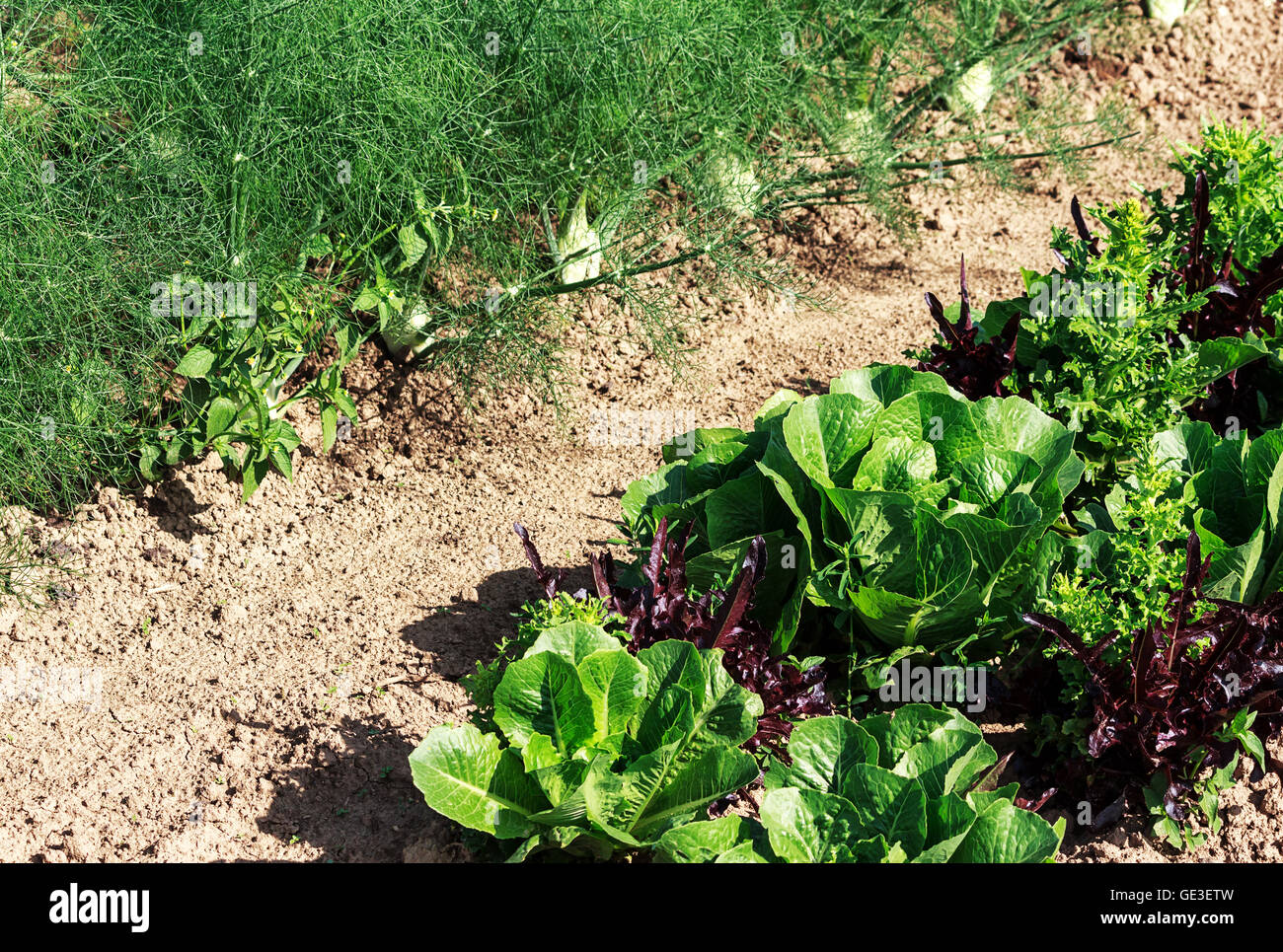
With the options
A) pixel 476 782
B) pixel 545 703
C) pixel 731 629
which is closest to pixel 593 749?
pixel 545 703

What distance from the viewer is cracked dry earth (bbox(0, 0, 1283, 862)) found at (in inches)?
107

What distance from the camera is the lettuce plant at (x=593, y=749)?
2338mm

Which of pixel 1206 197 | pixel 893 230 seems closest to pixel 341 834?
pixel 1206 197

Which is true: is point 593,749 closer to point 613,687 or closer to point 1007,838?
point 613,687

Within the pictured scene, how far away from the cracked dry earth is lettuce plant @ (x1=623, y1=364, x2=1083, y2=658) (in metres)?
0.58

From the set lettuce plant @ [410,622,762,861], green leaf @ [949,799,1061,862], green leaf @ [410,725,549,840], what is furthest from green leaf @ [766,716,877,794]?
green leaf @ [410,725,549,840]

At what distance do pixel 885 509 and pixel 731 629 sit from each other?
0.45 m

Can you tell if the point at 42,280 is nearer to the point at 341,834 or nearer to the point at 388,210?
the point at 388,210

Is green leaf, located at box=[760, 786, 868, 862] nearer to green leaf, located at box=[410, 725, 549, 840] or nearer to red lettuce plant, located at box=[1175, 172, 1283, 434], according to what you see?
green leaf, located at box=[410, 725, 549, 840]

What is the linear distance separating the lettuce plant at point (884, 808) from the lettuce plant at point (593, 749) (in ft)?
0.31

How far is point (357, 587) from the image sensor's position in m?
3.47

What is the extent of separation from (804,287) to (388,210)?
1806mm

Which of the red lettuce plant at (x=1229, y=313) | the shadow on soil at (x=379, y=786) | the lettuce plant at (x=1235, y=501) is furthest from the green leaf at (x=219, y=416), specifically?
the red lettuce plant at (x=1229, y=313)

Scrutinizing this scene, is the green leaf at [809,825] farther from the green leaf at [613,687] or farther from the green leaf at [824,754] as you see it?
the green leaf at [613,687]
